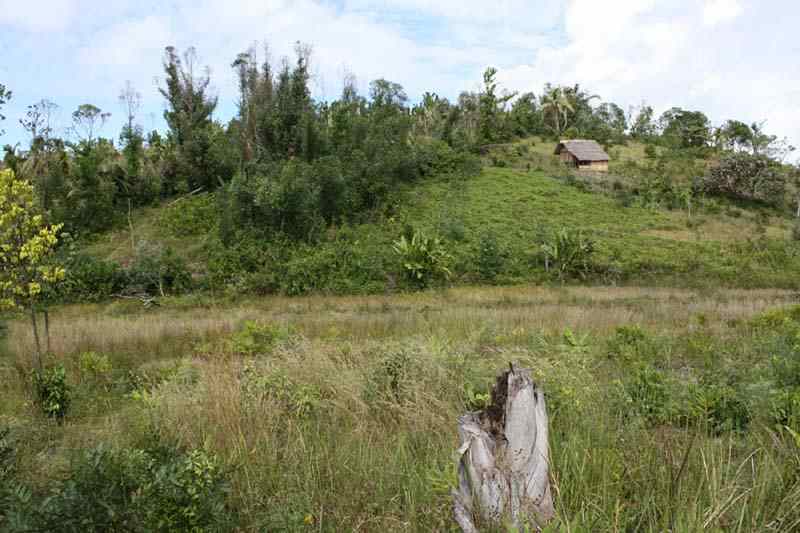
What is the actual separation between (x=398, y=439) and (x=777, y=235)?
29.2 m

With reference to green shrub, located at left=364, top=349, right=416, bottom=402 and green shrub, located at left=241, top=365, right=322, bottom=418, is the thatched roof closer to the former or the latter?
green shrub, located at left=364, top=349, right=416, bottom=402

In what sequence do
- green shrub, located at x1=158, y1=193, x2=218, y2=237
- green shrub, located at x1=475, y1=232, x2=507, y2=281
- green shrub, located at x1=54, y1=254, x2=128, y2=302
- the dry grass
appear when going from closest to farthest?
the dry grass
green shrub, located at x1=54, y1=254, x2=128, y2=302
green shrub, located at x1=475, y1=232, x2=507, y2=281
green shrub, located at x1=158, y1=193, x2=218, y2=237

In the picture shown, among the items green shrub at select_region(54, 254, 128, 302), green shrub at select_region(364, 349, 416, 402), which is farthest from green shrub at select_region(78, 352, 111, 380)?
green shrub at select_region(54, 254, 128, 302)

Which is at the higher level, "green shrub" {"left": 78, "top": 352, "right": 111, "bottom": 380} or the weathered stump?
the weathered stump

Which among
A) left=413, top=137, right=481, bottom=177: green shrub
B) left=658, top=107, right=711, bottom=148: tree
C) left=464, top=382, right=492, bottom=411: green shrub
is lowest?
left=464, top=382, right=492, bottom=411: green shrub

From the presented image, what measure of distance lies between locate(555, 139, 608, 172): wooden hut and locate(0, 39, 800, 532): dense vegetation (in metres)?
1.53

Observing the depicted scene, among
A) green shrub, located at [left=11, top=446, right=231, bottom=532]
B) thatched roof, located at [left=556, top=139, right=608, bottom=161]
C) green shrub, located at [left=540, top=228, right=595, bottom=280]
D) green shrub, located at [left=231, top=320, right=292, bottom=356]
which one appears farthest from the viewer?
thatched roof, located at [left=556, top=139, right=608, bottom=161]

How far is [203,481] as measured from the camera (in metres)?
2.53

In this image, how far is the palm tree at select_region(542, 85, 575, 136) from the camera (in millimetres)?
48875

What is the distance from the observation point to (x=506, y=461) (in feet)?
8.04

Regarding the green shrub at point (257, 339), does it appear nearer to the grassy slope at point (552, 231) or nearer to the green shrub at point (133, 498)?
the green shrub at point (133, 498)

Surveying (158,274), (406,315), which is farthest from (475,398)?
(158,274)

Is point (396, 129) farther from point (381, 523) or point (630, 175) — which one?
point (381, 523)

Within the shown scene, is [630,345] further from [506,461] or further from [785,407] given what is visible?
[506,461]
